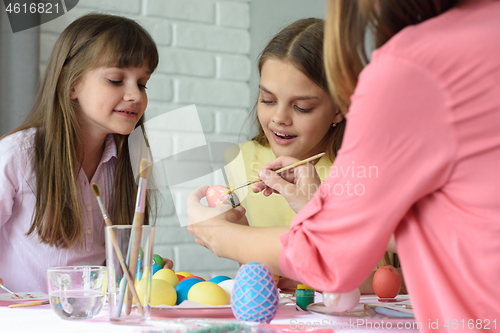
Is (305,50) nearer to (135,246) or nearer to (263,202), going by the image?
(263,202)

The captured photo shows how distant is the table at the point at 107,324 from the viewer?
22.7 inches

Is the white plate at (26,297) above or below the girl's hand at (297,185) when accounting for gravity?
below

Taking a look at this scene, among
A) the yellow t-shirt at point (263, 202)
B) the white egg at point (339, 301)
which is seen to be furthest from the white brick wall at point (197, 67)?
the white egg at point (339, 301)

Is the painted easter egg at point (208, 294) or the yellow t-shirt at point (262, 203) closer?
the painted easter egg at point (208, 294)

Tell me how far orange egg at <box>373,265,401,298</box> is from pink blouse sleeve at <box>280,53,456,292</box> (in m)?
0.33

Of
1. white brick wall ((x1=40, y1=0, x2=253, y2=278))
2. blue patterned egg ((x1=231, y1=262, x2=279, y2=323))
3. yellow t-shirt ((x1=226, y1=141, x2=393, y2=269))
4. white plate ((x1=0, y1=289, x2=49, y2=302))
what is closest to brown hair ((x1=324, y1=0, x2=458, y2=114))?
blue patterned egg ((x1=231, y1=262, x2=279, y2=323))

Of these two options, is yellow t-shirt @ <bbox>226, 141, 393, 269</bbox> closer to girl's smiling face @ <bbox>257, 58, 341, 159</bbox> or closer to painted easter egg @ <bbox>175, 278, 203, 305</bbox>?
girl's smiling face @ <bbox>257, 58, 341, 159</bbox>

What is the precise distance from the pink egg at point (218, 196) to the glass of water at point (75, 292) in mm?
266

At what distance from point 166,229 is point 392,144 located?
1.50 meters

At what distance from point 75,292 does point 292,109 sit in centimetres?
85

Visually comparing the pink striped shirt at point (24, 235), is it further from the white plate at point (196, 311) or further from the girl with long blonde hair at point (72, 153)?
the white plate at point (196, 311)

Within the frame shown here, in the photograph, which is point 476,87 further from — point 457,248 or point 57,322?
point 57,322

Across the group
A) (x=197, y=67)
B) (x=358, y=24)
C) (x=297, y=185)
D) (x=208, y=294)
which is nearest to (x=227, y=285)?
(x=208, y=294)

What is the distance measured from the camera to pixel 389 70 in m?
0.46
